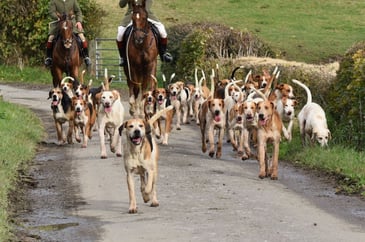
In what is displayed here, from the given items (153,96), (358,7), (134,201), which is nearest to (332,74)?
(153,96)

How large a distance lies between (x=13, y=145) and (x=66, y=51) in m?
4.12

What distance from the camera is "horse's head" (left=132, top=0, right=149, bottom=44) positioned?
18.0 metres

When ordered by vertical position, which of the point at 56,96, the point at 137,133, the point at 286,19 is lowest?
the point at 286,19

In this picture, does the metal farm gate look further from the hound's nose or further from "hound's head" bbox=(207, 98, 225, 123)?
the hound's nose

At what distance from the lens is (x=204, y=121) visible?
53.5ft

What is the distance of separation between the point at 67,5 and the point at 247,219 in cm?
1051

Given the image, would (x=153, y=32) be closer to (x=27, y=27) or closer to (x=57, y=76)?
(x=57, y=76)

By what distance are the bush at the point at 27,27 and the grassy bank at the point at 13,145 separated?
12.0 metres

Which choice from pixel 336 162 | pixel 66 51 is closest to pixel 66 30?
pixel 66 51

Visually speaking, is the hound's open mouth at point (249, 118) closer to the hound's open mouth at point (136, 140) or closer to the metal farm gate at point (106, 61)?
the hound's open mouth at point (136, 140)

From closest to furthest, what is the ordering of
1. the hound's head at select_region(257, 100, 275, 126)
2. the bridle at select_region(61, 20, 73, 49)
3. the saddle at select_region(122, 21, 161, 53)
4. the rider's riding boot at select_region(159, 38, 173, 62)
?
the hound's head at select_region(257, 100, 275, 126) → the saddle at select_region(122, 21, 161, 53) → the rider's riding boot at select_region(159, 38, 173, 62) → the bridle at select_region(61, 20, 73, 49)

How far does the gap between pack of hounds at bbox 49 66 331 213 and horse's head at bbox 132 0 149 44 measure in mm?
916

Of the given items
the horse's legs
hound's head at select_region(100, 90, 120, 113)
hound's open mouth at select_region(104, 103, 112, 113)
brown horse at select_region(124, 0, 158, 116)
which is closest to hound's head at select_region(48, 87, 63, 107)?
brown horse at select_region(124, 0, 158, 116)

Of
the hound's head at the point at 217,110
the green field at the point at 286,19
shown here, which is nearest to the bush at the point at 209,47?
the green field at the point at 286,19
